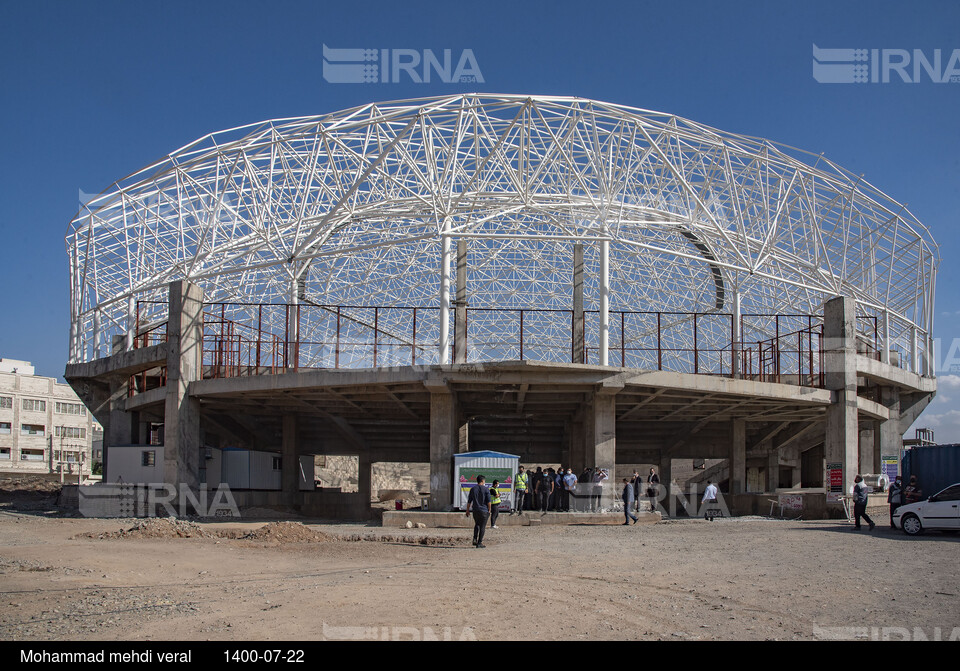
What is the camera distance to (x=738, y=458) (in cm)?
3338

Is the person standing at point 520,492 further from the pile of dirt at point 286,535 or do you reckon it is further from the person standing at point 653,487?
the pile of dirt at point 286,535

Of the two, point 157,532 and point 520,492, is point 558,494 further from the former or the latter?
point 157,532

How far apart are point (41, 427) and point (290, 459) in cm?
5945

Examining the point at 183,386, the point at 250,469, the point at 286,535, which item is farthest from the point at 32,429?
the point at 286,535

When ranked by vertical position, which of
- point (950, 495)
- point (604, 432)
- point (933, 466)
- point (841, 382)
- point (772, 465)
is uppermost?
point (841, 382)

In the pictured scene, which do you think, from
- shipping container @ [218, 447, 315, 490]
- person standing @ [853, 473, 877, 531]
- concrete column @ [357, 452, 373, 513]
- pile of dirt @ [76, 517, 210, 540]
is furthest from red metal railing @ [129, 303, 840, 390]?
pile of dirt @ [76, 517, 210, 540]

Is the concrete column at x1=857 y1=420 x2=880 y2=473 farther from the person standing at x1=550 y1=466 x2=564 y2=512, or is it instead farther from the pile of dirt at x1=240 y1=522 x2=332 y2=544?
the pile of dirt at x1=240 y1=522 x2=332 y2=544

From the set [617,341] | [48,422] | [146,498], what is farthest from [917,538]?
[48,422]

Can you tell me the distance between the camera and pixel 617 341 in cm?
6059

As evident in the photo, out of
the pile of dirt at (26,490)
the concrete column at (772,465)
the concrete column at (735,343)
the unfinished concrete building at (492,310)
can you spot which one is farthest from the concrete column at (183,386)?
the concrete column at (772,465)

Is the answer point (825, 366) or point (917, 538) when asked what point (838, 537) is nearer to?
point (917, 538)

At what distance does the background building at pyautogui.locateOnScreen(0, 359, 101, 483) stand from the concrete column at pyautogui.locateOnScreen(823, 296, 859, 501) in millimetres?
65860

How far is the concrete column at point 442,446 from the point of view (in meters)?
24.3

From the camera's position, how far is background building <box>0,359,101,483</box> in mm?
76812
